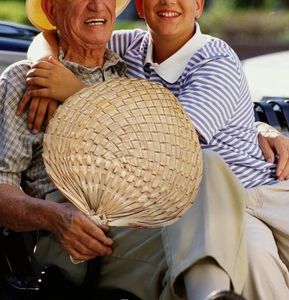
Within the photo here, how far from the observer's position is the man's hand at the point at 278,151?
14.3 feet

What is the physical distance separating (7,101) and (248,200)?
3.02 feet

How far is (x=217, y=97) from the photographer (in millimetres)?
4113

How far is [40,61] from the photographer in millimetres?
4090

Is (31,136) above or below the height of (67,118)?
below

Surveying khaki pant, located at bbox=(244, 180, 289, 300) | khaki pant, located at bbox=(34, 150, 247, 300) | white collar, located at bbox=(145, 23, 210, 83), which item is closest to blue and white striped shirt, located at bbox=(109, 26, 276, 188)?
white collar, located at bbox=(145, 23, 210, 83)

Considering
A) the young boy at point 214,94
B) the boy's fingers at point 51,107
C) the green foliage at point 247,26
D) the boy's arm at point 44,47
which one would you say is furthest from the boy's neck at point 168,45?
the green foliage at point 247,26

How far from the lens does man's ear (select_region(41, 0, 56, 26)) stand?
14.6 ft

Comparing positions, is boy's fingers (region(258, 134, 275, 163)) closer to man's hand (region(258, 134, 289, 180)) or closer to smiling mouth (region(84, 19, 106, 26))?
man's hand (region(258, 134, 289, 180))

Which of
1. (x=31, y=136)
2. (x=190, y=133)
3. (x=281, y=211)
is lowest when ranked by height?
(x=281, y=211)

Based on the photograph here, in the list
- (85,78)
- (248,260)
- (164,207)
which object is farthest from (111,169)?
(85,78)

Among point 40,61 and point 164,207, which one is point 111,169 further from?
point 40,61

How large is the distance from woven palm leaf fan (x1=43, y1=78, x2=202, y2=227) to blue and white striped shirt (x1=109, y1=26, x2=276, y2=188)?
48 centimetres

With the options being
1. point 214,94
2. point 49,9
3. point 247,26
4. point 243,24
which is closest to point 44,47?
point 49,9

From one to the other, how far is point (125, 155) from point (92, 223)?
0.87 feet
